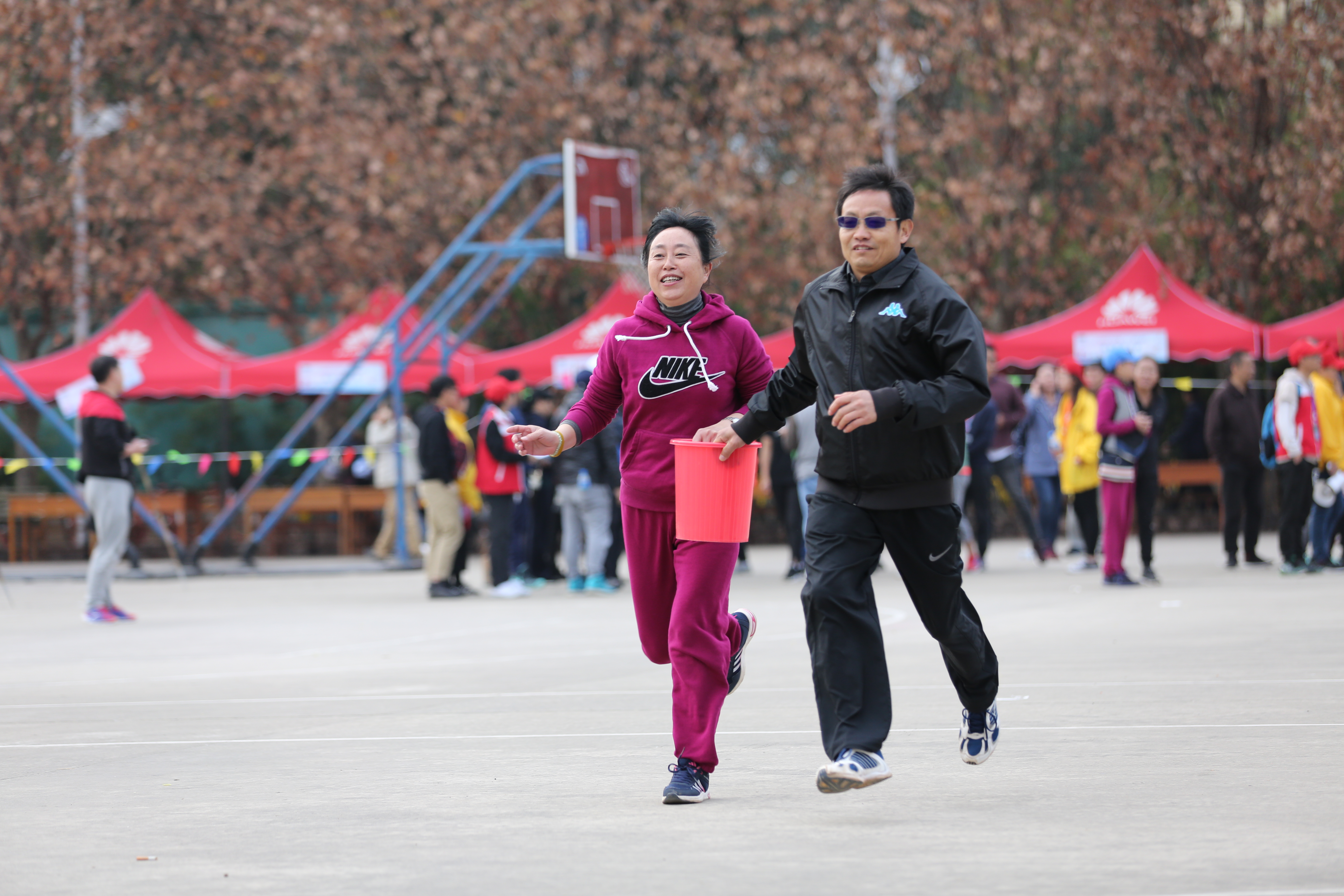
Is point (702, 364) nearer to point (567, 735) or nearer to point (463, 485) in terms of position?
point (567, 735)

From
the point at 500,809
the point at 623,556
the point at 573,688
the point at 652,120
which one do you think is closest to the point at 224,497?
the point at 623,556

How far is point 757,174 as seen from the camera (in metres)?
25.9

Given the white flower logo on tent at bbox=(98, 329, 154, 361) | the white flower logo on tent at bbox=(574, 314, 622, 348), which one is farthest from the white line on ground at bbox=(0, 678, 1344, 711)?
the white flower logo on tent at bbox=(98, 329, 154, 361)

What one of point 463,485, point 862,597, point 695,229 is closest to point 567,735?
point 862,597

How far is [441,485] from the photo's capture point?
50.2 ft

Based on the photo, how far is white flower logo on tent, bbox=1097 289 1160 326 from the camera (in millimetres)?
19516

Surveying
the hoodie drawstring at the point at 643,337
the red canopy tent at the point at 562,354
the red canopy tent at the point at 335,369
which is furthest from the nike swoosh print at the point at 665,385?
the red canopy tent at the point at 335,369

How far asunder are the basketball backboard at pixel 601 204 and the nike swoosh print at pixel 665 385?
13169mm

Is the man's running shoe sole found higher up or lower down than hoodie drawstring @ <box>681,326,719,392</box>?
lower down

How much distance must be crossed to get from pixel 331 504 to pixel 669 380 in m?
17.9

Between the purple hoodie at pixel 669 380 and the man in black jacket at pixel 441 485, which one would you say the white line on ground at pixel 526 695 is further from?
the man in black jacket at pixel 441 485

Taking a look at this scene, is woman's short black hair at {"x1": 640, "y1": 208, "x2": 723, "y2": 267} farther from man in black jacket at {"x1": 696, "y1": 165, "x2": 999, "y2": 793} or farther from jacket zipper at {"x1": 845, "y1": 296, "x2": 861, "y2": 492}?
jacket zipper at {"x1": 845, "y1": 296, "x2": 861, "y2": 492}

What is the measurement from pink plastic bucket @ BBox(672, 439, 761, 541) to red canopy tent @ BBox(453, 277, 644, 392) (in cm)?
1440

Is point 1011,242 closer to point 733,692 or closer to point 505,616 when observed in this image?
point 505,616
